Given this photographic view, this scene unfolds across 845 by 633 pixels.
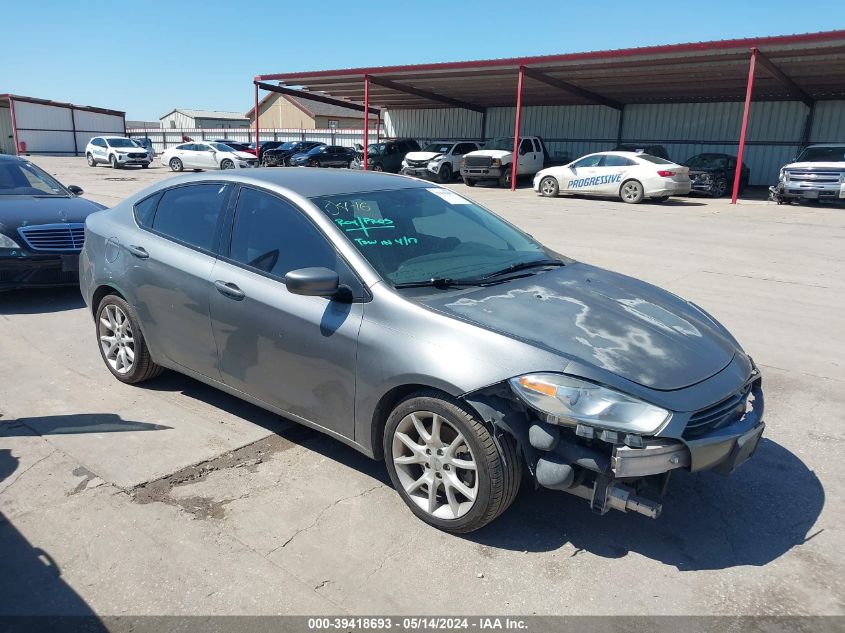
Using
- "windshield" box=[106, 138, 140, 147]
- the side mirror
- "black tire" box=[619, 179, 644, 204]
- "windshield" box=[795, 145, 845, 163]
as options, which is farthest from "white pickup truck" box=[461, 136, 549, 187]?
the side mirror

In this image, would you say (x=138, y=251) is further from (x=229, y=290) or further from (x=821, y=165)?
(x=821, y=165)

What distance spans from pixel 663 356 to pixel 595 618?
118cm

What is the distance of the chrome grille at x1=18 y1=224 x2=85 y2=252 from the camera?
692cm

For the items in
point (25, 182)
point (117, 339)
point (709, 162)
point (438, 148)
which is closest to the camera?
point (117, 339)

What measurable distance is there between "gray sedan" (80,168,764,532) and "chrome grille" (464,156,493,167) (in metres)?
21.4

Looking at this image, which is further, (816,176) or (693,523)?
(816,176)

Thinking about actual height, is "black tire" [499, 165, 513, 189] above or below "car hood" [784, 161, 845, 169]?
below

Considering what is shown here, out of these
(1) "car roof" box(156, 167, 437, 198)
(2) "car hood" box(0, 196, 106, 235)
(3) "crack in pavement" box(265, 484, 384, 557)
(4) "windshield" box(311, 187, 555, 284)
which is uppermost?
(1) "car roof" box(156, 167, 437, 198)

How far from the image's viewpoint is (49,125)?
5059 cm

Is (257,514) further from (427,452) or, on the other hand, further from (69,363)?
(69,363)

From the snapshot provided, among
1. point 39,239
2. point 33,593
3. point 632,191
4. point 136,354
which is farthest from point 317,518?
point 632,191

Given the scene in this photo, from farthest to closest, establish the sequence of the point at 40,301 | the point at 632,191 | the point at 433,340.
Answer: the point at 632,191
the point at 40,301
the point at 433,340

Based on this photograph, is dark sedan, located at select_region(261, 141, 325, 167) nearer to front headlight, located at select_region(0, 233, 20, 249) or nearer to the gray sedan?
front headlight, located at select_region(0, 233, 20, 249)

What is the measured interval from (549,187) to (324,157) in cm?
1304
